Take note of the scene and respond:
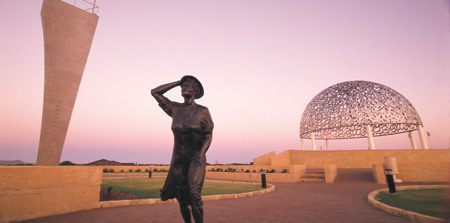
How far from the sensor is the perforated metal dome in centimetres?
2627

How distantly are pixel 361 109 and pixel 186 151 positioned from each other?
1185 inches

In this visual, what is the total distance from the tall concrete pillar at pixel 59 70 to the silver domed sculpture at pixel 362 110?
28258 mm

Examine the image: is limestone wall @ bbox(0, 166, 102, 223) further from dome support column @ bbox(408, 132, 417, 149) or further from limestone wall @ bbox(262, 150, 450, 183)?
dome support column @ bbox(408, 132, 417, 149)

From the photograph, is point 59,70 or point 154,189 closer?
point 154,189

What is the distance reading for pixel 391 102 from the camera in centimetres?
2683

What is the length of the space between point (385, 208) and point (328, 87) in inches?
1204

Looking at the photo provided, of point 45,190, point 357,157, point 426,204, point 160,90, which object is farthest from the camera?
point 357,157

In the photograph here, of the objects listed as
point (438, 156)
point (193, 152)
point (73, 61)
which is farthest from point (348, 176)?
point (73, 61)

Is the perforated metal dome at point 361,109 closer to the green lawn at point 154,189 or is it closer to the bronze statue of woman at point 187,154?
the green lawn at point 154,189

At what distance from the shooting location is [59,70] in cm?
1257

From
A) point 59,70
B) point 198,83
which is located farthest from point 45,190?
point 59,70

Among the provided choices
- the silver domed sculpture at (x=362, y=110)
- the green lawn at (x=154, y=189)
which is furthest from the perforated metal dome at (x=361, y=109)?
the green lawn at (x=154, y=189)

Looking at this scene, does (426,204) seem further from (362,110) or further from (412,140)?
(412,140)

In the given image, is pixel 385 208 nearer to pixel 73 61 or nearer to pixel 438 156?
pixel 73 61
